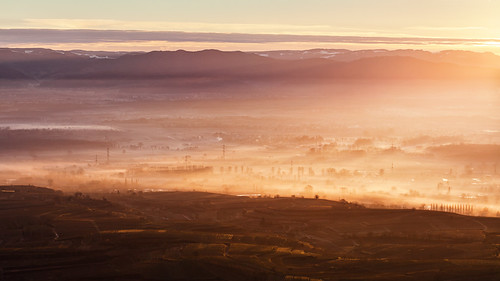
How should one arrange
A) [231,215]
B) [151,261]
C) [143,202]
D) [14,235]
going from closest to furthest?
[151,261]
[14,235]
[231,215]
[143,202]

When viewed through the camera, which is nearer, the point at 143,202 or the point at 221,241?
the point at 221,241

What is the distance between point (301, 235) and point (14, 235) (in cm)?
4831

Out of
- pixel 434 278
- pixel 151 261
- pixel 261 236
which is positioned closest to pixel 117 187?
pixel 261 236

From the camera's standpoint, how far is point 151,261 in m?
98.1

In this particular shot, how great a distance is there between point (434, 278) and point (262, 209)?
195 ft

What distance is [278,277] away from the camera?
93.1 metres

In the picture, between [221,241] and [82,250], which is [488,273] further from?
[82,250]

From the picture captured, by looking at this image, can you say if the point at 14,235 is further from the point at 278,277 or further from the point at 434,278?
the point at 434,278

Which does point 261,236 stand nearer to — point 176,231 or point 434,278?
point 176,231

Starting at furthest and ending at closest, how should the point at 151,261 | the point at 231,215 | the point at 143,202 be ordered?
the point at 143,202 < the point at 231,215 < the point at 151,261

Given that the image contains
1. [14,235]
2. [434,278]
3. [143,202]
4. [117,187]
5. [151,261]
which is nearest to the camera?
[434,278]

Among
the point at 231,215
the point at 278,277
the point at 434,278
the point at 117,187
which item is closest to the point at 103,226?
the point at 231,215

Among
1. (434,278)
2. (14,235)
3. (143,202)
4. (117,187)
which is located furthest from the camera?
(117,187)

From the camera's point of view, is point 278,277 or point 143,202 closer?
point 278,277
